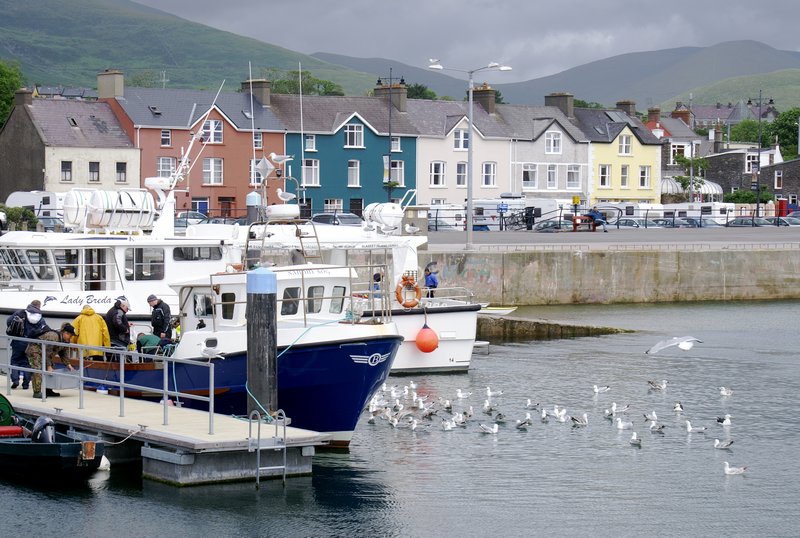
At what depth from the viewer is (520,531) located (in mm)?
17281

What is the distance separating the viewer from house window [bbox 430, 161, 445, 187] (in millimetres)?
77938

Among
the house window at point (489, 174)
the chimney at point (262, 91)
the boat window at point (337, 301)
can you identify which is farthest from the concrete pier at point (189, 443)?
the house window at point (489, 174)

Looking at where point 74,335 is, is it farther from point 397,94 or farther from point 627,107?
point 627,107

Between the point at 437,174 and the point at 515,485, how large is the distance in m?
59.6

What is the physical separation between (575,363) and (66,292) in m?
13.2

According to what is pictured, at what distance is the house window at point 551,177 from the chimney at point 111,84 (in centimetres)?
2813

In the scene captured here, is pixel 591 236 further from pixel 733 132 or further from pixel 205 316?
pixel 733 132

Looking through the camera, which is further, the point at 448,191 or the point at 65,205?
the point at 448,191

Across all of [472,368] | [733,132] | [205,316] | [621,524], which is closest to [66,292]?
[205,316]

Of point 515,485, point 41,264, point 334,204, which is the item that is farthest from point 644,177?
point 515,485

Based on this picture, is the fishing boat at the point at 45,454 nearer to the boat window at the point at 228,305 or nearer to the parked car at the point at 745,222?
the boat window at the point at 228,305

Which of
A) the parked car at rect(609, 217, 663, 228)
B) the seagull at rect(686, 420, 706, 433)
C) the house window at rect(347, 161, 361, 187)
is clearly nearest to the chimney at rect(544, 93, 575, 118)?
the house window at rect(347, 161, 361, 187)

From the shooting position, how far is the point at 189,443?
17.7 meters

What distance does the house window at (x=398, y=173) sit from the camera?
7594cm
